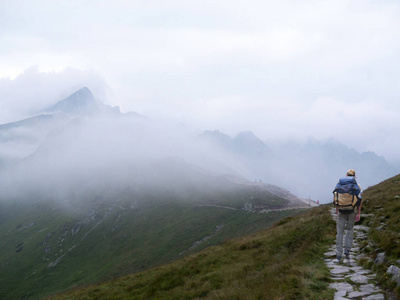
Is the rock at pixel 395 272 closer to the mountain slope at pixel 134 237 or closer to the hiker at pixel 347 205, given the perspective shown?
the hiker at pixel 347 205

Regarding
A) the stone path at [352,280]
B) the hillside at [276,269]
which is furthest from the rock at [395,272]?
the stone path at [352,280]

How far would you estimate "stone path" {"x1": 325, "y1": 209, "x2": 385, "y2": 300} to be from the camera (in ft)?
28.7

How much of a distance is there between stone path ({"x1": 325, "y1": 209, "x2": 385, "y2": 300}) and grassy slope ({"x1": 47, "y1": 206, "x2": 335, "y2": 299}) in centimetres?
36

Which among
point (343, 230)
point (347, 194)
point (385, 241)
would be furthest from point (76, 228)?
point (385, 241)

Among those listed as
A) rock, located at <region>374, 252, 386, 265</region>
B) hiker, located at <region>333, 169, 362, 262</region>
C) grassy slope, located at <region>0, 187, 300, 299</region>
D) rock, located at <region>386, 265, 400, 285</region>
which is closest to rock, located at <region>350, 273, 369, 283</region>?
rock, located at <region>386, 265, 400, 285</region>

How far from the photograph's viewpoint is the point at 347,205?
12586 mm

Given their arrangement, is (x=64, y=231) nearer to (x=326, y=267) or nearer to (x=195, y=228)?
(x=195, y=228)

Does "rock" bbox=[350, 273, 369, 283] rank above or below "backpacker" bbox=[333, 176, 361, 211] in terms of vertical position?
below

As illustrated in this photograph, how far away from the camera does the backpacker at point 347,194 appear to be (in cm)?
1248

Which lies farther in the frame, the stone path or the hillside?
the hillside

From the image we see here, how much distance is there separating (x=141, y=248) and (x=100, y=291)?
108 meters

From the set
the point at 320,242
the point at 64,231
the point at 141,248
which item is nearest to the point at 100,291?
the point at 320,242

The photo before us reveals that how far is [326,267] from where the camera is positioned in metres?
12.0

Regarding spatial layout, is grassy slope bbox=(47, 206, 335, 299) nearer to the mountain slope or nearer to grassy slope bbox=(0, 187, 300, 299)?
the mountain slope
